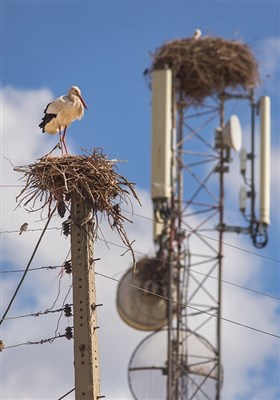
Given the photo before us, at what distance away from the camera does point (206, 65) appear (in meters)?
34.2

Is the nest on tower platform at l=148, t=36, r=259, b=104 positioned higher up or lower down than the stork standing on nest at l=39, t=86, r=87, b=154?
higher up

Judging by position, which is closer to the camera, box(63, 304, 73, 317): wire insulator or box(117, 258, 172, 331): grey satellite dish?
box(63, 304, 73, 317): wire insulator

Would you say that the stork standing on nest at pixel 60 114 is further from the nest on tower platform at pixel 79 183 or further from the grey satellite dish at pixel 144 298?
the grey satellite dish at pixel 144 298

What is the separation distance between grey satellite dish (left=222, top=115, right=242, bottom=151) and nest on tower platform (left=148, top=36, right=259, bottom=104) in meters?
0.63

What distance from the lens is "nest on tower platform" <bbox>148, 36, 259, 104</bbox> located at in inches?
1345

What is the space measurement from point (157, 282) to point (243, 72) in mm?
4425

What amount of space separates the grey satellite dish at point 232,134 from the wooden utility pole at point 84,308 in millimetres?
17280

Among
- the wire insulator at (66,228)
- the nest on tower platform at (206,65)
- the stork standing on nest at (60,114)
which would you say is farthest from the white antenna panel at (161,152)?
the wire insulator at (66,228)

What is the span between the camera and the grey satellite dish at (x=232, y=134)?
34.0 meters

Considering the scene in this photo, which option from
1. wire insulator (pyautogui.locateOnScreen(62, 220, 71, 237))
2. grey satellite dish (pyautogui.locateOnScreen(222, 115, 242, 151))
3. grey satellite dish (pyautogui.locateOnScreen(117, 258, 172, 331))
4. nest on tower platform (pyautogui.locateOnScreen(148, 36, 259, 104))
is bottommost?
grey satellite dish (pyautogui.locateOnScreen(117, 258, 172, 331))

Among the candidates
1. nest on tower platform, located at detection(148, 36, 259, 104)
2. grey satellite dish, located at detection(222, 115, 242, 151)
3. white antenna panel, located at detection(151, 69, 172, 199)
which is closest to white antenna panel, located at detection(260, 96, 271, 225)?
grey satellite dish, located at detection(222, 115, 242, 151)

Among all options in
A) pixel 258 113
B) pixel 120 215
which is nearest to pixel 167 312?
pixel 258 113

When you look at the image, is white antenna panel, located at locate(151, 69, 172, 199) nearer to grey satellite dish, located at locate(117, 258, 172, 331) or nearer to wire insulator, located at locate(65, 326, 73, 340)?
grey satellite dish, located at locate(117, 258, 172, 331)

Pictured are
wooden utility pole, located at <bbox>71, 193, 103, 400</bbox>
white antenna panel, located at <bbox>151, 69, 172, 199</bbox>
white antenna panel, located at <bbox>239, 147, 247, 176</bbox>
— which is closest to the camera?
wooden utility pole, located at <bbox>71, 193, 103, 400</bbox>
